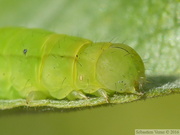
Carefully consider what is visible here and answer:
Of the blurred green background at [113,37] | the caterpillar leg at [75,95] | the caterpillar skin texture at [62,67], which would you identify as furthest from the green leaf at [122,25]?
the caterpillar leg at [75,95]

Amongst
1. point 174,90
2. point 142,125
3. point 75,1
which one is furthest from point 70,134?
point 174,90

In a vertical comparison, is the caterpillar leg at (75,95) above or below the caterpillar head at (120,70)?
below

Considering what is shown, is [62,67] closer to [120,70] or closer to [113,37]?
[120,70]

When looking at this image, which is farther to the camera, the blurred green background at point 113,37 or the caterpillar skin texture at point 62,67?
the blurred green background at point 113,37

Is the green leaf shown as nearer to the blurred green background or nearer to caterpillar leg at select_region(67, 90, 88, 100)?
the blurred green background

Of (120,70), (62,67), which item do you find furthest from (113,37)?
(120,70)

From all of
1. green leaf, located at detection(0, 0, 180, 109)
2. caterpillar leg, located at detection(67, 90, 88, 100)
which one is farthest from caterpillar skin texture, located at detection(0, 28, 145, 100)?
green leaf, located at detection(0, 0, 180, 109)

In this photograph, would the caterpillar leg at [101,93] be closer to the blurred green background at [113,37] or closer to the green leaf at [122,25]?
the green leaf at [122,25]

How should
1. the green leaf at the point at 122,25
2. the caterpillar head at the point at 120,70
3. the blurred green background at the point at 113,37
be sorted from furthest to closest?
the blurred green background at the point at 113,37 < the caterpillar head at the point at 120,70 < the green leaf at the point at 122,25
